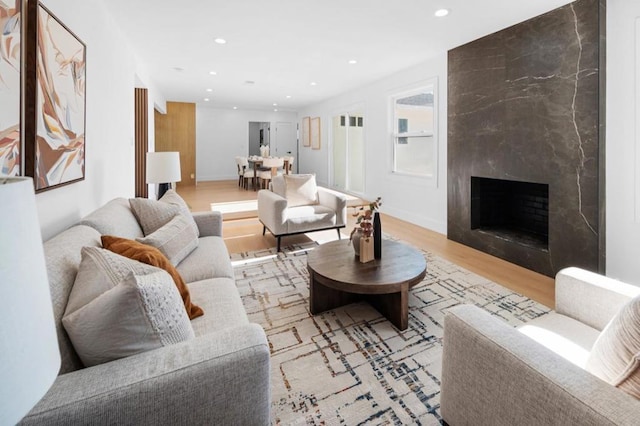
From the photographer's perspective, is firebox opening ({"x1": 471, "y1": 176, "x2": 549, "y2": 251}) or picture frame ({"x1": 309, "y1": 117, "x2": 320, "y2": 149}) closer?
firebox opening ({"x1": 471, "y1": 176, "x2": 549, "y2": 251})

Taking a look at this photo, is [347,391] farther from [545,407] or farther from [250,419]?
[545,407]

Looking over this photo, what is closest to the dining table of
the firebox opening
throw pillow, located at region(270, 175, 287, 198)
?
throw pillow, located at region(270, 175, 287, 198)

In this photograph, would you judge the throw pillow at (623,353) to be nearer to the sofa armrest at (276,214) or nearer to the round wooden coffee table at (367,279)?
the round wooden coffee table at (367,279)

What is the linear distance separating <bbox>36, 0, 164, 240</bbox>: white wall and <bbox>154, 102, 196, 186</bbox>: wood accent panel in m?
5.52

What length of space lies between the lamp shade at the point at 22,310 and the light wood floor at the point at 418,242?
3.06 m

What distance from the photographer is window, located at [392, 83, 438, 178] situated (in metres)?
4.88

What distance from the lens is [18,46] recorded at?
57.6 inches

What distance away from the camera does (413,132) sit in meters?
5.26

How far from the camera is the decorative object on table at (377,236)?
2523 mm

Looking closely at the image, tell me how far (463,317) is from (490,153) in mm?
3052

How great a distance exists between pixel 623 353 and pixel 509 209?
369cm

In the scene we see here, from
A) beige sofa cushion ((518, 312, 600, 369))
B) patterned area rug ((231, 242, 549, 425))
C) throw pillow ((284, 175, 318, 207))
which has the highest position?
throw pillow ((284, 175, 318, 207))

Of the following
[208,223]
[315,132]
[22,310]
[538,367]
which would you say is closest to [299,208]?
[208,223]

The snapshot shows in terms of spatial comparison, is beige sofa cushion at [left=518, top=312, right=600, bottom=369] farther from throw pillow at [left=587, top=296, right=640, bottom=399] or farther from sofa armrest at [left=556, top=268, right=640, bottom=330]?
throw pillow at [left=587, top=296, right=640, bottom=399]
